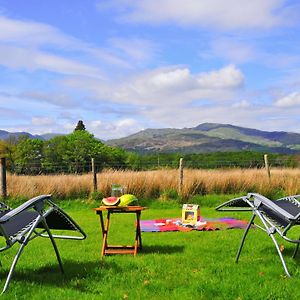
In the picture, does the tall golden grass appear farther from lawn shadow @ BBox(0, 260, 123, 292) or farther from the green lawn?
lawn shadow @ BBox(0, 260, 123, 292)

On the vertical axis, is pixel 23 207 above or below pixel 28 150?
below

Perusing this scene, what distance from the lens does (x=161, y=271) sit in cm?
465

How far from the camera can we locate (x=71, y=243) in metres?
6.59

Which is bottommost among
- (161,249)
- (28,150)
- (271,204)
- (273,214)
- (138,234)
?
(161,249)

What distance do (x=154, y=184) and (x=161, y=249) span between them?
695cm

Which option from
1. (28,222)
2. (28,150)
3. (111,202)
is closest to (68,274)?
(28,222)

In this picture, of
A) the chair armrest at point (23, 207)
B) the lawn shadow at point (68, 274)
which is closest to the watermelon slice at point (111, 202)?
the lawn shadow at point (68, 274)

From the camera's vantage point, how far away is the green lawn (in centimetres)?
388

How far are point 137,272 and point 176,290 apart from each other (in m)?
0.73

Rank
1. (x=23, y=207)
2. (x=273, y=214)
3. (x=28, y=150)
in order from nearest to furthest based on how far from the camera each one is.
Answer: (x=23, y=207) < (x=273, y=214) < (x=28, y=150)

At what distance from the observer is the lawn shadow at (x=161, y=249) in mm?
5828

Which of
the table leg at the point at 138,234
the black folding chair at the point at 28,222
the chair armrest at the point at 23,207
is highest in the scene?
the chair armrest at the point at 23,207

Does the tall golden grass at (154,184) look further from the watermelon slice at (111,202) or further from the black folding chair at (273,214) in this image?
the black folding chair at (273,214)

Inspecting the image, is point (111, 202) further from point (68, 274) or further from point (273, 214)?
point (273, 214)
